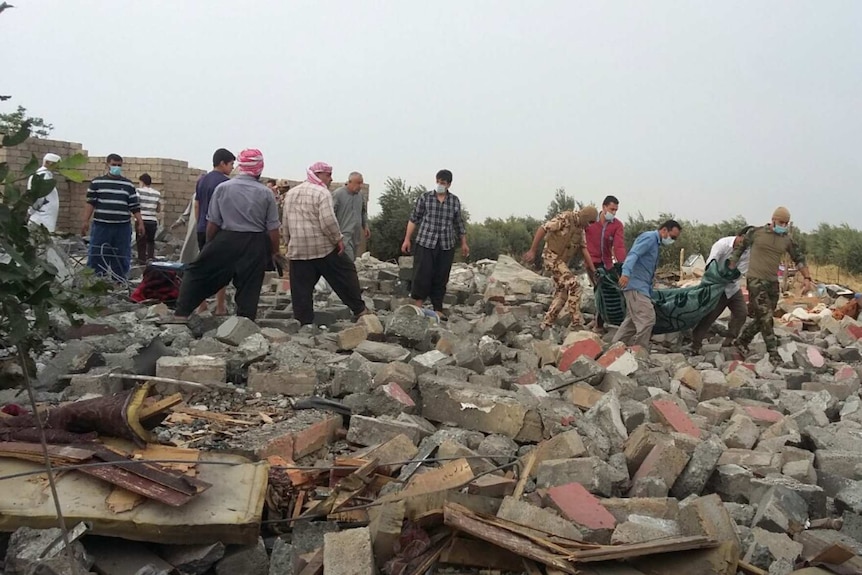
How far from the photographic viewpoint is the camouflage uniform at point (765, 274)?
320 inches

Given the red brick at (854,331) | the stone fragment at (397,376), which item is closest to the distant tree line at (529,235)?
the red brick at (854,331)

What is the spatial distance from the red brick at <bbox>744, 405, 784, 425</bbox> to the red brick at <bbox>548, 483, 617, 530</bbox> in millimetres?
2575

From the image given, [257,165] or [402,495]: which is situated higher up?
[257,165]

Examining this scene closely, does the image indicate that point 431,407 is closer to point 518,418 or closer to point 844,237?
point 518,418

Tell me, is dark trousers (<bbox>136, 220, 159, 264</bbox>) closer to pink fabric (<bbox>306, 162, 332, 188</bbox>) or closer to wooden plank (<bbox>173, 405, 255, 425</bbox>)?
pink fabric (<bbox>306, 162, 332, 188</bbox>)

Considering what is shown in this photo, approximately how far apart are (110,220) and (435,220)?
372cm

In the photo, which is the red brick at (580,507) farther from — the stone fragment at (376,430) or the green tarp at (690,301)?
the green tarp at (690,301)

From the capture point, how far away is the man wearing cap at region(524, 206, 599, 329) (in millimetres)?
9078

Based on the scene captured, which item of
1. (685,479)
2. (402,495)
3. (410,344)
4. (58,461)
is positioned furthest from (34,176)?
(410,344)

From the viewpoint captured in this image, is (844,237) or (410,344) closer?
(410,344)

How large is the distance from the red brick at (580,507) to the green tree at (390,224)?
18.4 m

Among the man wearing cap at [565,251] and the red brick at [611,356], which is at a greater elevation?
the man wearing cap at [565,251]

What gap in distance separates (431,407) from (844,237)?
27.7 m

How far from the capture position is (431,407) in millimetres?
4805
